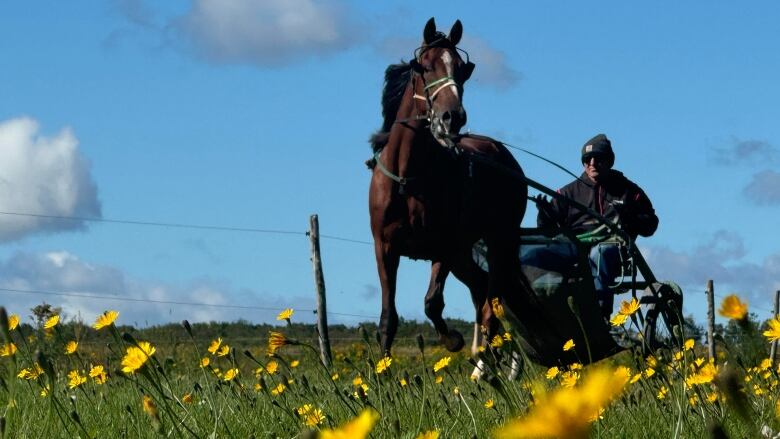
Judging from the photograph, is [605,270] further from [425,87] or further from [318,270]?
[318,270]

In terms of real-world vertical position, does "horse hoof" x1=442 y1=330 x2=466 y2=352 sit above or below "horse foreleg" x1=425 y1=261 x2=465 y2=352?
below

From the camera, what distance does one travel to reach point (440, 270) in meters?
9.49

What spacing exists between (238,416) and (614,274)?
538 centimetres

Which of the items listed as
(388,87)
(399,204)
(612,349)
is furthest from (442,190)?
(612,349)

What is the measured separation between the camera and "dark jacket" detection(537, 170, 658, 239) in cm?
912

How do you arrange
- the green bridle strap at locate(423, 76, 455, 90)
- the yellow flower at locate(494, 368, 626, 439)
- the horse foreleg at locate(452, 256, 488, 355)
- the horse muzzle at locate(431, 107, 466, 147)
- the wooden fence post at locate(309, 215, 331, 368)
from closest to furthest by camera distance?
the yellow flower at locate(494, 368, 626, 439) → the horse muzzle at locate(431, 107, 466, 147) → the green bridle strap at locate(423, 76, 455, 90) → the horse foreleg at locate(452, 256, 488, 355) → the wooden fence post at locate(309, 215, 331, 368)

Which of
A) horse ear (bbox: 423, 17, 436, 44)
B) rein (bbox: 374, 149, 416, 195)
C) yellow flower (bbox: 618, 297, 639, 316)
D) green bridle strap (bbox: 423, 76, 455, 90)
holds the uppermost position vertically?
horse ear (bbox: 423, 17, 436, 44)

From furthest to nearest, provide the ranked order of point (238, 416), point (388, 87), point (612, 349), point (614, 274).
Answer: point (388, 87) → point (614, 274) → point (612, 349) → point (238, 416)

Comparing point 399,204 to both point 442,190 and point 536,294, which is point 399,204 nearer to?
point 442,190

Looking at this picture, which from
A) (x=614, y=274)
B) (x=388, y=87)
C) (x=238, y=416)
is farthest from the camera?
(x=388, y=87)

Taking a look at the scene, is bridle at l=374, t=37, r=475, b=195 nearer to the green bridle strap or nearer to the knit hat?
the green bridle strap

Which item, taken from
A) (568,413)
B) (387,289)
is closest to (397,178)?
(387,289)

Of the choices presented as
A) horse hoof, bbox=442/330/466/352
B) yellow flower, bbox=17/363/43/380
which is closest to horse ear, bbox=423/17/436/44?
horse hoof, bbox=442/330/466/352

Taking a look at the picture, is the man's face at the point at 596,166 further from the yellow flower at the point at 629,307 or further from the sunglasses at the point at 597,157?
the yellow flower at the point at 629,307
